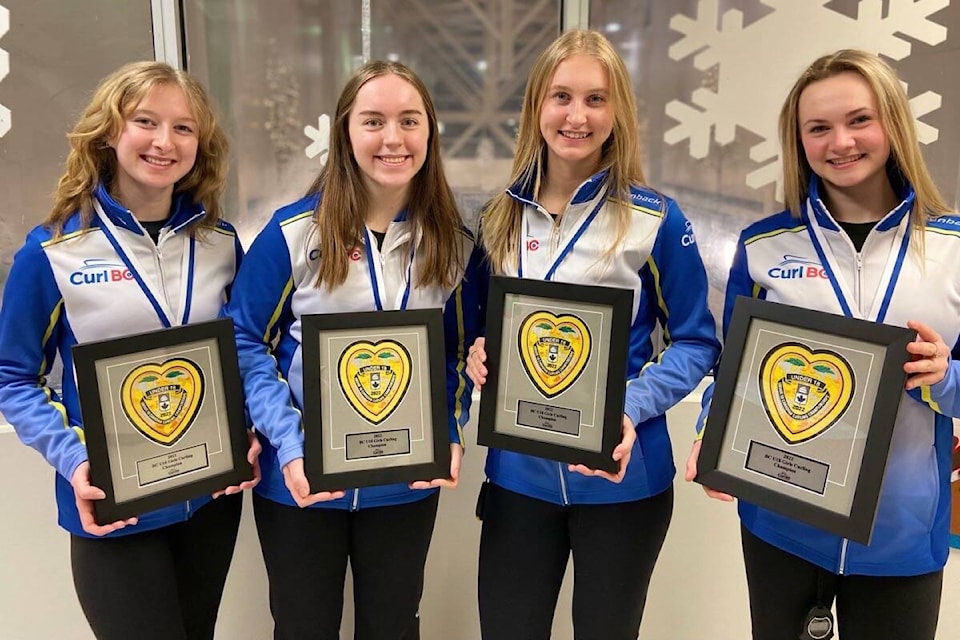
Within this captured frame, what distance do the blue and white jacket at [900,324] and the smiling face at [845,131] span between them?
0.08 metres

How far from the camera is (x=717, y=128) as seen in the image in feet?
7.54

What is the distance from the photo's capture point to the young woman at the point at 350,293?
1464 millimetres

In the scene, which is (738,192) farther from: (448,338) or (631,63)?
(448,338)

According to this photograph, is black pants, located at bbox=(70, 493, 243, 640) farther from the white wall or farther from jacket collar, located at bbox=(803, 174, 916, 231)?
jacket collar, located at bbox=(803, 174, 916, 231)

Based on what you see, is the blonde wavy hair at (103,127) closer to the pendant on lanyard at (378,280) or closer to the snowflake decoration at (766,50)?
the pendant on lanyard at (378,280)

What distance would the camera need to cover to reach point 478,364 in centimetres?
144

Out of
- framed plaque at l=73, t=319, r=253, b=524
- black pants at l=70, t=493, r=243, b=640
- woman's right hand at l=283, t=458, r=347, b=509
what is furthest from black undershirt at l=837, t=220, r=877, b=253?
black pants at l=70, t=493, r=243, b=640

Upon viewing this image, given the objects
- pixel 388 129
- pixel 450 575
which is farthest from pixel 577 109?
pixel 450 575

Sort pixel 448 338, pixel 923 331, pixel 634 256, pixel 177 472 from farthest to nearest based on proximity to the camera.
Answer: pixel 448 338 → pixel 634 256 → pixel 177 472 → pixel 923 331

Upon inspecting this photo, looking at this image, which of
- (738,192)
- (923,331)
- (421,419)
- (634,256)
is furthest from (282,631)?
(738,192)

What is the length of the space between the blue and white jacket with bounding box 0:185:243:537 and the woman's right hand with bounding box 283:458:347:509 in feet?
0.86

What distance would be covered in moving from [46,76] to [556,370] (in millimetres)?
1777

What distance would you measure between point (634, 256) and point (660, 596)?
139 centimetres

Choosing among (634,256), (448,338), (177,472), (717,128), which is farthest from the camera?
(717,128)
